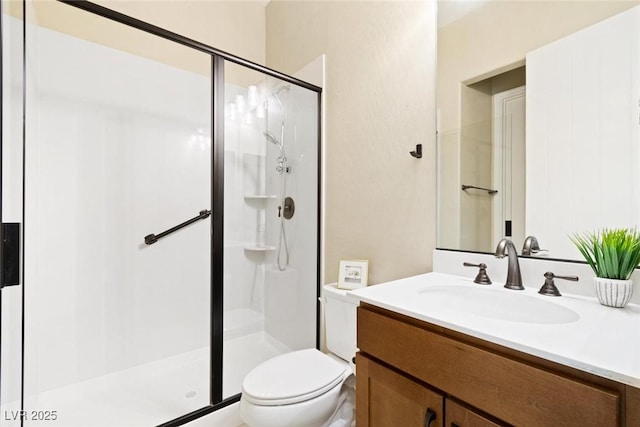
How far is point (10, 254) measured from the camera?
2.47ft

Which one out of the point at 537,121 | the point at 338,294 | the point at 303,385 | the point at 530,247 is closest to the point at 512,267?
the point at 530,247

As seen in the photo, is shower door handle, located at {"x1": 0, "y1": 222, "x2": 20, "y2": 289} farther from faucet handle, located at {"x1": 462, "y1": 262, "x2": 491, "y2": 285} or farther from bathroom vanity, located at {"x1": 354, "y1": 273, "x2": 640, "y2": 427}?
faucet handle, located at {"x1": 462, "y1": 262, "x2": 491, "y2": 285}

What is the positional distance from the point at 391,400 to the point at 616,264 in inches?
28.5

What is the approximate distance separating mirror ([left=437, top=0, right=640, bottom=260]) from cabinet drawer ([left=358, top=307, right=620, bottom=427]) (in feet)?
1.90

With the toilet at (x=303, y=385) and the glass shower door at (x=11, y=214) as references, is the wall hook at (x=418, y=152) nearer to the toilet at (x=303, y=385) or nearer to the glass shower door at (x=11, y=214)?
the toilet at (x=303, y=385)

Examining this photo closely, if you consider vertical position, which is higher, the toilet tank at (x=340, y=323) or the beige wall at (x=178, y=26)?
the beige wall at (x=178, y=26)

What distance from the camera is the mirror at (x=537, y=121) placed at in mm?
871

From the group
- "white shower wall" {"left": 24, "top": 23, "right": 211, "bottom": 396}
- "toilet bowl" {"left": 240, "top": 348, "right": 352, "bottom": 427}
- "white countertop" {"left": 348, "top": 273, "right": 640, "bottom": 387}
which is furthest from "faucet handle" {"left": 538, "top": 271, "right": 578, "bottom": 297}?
"white shower wall" {"left": 24, "top": 23, "right": 211, "bottom": 396}

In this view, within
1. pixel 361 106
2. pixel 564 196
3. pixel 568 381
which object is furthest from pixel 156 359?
pixel 564 196

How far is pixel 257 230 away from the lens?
2.22m

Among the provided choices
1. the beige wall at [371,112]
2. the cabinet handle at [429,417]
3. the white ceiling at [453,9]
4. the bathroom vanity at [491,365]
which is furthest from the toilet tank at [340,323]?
the white ceiling at [453,9]

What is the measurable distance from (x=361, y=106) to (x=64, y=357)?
88.1 inches

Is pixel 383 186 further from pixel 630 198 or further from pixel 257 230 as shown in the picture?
pixel 257 230

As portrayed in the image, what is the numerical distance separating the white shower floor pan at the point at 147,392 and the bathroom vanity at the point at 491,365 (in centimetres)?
110
